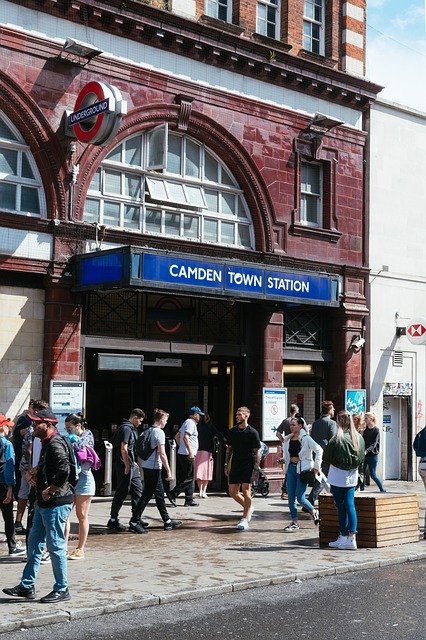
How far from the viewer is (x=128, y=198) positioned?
18781 mm

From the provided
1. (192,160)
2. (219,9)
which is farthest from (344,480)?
(219,9)

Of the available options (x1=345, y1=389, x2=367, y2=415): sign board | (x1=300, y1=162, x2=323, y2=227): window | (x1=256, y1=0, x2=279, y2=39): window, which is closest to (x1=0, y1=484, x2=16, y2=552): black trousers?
(x1=345, y1=389, x2=367, y2=415): sign board

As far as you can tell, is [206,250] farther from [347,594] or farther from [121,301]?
[347,594]

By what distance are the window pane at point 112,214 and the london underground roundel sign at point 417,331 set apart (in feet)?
28.8

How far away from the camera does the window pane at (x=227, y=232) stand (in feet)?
67.1

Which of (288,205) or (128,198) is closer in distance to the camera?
(128,198)

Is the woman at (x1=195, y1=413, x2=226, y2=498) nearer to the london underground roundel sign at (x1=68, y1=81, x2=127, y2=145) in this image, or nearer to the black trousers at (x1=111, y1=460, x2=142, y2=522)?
the black trousers at (x1=111, y1=460, x2=142, y2=522)

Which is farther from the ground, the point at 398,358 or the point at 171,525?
the point at 398,358

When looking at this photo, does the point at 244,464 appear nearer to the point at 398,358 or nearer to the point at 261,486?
the point at 261,486

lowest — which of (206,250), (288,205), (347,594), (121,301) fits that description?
(347,594)

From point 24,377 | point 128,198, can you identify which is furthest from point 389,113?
point 24,377

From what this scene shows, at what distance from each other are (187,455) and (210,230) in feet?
16.9

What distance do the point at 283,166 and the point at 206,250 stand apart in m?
3.10

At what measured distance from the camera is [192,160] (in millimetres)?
20062
